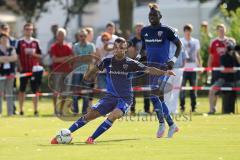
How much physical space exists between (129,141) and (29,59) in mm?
9147

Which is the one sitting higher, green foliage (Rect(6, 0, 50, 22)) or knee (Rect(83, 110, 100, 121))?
green foliage (Rect(6, 0, 50, 22))

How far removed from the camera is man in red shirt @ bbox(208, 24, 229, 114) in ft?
79.6

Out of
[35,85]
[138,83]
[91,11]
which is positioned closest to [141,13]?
[91,11]

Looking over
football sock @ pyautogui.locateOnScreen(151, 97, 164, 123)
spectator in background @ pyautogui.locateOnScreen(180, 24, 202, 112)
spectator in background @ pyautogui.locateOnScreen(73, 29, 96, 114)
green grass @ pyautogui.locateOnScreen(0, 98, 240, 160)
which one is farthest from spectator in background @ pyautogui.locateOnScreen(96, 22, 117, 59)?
football sock @ pyautogui.locateOnScreen(151, 97, 164, 123)

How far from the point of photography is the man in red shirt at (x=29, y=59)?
23984 millimetres

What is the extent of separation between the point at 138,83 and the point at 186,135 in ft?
9.41

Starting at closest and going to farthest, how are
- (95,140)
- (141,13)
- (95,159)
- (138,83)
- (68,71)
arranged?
(95,159)
(95,140)
(138,83)
(68,71)
(141,13)

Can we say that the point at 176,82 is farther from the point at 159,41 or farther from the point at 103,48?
the point at 159,41

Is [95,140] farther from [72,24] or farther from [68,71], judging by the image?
[72,24]

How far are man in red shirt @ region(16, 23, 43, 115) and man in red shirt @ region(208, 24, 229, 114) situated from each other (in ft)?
14.8

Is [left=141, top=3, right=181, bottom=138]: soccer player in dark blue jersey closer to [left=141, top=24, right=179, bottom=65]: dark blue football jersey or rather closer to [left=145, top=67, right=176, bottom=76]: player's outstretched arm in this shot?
[left=141, top=24, right=179, bottom=65]: dark blue football jersey

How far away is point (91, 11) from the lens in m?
59.5

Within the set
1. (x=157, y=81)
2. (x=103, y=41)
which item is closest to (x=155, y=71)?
(x=157, y=81)

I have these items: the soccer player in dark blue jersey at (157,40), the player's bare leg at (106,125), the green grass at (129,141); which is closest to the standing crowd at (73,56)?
the green grass at (129,141)
